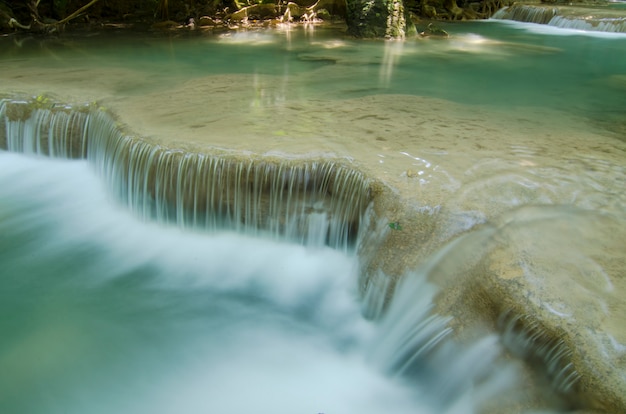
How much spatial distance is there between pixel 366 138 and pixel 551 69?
529 centimetres

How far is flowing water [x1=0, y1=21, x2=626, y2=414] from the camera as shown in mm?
2600

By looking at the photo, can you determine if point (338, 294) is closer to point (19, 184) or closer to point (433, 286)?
point (433, 286)

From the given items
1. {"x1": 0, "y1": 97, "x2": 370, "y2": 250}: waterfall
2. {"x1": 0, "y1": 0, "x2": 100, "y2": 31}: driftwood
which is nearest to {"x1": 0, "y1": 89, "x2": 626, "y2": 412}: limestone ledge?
{"x1": 0, "y1": 97, "x2": 370, "y2": 250}: waterfall

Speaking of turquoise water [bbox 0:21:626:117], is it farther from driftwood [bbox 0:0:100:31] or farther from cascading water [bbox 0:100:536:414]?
cascading water [bbox 0:100:536:414]

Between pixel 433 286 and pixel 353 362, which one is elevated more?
pixel 433 286

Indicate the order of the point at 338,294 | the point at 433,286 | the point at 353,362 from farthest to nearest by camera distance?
the point at 338,294, the point at 353,362, the point at 433,286

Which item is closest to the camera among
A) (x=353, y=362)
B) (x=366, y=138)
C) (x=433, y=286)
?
(x=433, y=286)

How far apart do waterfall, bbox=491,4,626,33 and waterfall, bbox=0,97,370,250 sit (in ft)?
42.2

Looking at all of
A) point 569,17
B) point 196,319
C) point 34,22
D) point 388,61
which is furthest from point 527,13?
point 196,319

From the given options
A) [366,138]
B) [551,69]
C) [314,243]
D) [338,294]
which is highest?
[551,69]

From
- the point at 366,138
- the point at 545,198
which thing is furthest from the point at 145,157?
the point at 545,198

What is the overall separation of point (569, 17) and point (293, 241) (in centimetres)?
1379

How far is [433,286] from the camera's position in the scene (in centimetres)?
272

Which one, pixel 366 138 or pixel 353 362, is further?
pixel 366 138
